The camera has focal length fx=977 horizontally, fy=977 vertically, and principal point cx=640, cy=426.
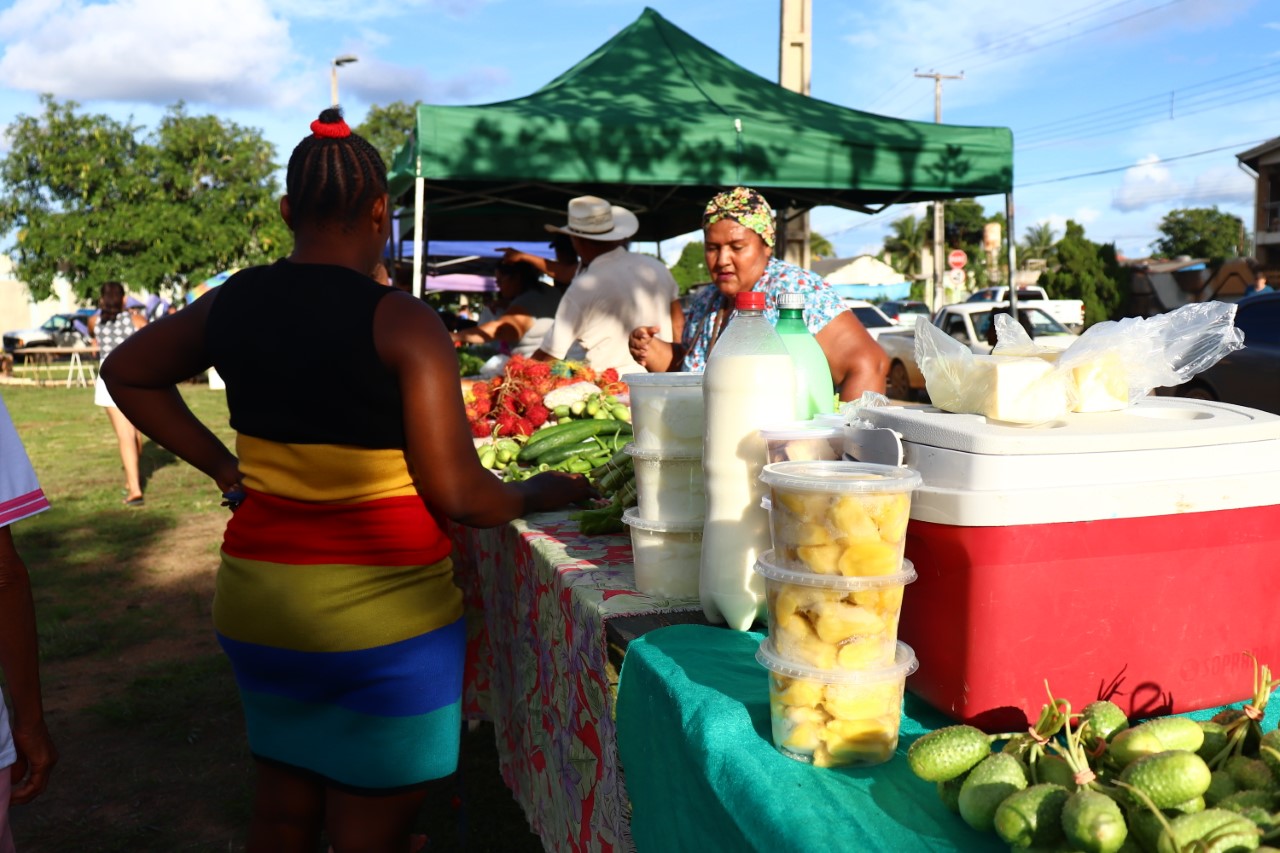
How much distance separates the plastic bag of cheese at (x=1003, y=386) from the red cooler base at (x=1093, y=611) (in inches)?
7.1

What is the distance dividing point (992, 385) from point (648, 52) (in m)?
6.69

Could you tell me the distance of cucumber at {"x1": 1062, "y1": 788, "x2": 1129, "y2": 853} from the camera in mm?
852

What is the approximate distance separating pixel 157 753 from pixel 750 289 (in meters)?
3.00

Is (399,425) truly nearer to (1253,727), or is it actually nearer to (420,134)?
(1253,727)

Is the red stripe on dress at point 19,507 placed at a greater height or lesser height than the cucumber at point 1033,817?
greater

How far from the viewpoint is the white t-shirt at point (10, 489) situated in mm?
1609

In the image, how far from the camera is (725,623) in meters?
1.63

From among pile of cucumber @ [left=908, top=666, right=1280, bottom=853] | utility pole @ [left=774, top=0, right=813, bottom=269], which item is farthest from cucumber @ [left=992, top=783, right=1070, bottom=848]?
utility pole @ [left=774, top=0, right=813, bottom=269]

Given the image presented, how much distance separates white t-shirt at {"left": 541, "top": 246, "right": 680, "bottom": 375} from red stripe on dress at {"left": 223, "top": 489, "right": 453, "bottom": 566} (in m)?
2.80

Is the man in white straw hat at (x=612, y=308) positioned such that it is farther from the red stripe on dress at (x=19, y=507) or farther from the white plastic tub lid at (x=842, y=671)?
the white plastic tub lid at (x=842, y=671)

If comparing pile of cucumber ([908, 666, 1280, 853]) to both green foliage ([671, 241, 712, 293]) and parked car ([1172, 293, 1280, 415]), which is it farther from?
green foliage ([671, 241, 712, 293])

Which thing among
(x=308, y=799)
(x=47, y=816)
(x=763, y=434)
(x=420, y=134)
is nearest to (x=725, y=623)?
(x=763, y=434)

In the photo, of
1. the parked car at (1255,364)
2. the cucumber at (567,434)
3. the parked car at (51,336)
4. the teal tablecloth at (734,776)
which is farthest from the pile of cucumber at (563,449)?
the parked car at (51,336)

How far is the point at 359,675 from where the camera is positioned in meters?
1.86
